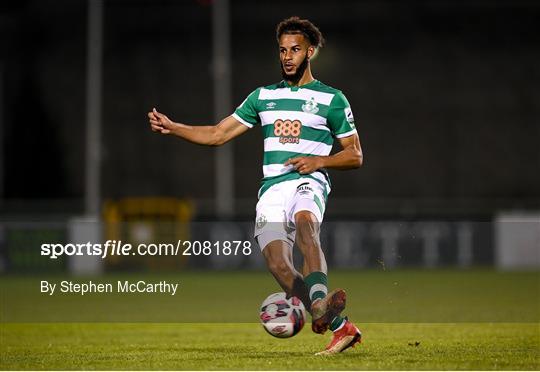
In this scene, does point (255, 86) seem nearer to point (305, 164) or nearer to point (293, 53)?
point (293, 53)

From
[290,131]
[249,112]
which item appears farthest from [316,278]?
[249,112]

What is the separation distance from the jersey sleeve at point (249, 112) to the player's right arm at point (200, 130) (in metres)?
0.04

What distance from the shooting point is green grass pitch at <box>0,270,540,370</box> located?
830 cm

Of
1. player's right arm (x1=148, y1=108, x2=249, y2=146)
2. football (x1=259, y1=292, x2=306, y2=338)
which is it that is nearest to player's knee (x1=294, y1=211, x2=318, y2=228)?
football (x1=259, y1=292, x2=306, y2=338)

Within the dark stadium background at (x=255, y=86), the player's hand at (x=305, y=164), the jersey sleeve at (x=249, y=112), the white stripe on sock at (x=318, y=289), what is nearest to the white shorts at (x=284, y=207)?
the player's hand at (x=305, y=164)

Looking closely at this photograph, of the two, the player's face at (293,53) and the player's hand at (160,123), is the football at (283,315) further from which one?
the player's face at (293,53)

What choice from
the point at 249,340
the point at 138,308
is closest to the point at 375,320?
the point at 249,340

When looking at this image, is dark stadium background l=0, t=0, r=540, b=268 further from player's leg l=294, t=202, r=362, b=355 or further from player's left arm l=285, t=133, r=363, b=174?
player's leg l=294, t=202, r=362, b=355

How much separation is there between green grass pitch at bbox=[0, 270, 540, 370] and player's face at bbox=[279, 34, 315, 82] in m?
2.01

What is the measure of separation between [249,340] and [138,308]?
16.8ft

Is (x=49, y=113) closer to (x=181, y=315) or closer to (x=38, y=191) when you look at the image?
(x=38, y=191)

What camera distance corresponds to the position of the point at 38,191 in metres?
30.6

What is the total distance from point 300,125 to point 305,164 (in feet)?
1.12

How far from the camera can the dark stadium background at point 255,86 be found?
1203 inches
